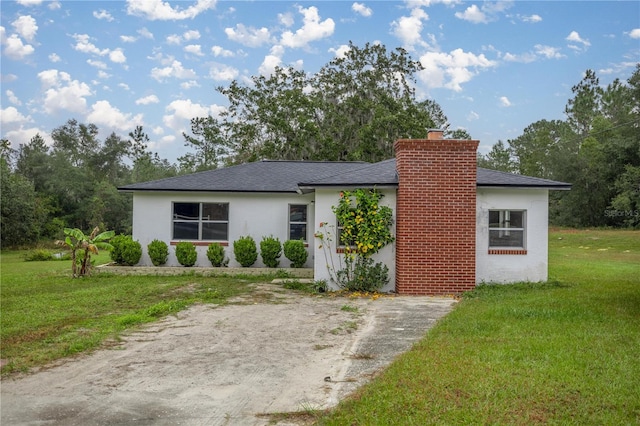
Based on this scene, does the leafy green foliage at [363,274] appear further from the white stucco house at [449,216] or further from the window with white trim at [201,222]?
the window with white trim at [201,222]

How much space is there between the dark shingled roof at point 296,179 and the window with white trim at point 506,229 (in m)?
0.86

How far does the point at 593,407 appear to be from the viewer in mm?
4551

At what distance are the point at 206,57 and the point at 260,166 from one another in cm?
631

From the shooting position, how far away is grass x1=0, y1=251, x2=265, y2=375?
22.9 ft

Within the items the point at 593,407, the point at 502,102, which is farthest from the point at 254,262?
the point at 502,102

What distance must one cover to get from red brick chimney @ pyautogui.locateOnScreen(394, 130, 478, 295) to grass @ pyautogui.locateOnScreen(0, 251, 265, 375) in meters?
4.38

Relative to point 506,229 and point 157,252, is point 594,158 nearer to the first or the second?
point 506,229

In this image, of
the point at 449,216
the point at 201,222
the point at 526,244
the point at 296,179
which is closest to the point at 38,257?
the point at 201,222

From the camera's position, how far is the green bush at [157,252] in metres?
16.6

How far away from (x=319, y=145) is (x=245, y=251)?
19919 millimetres

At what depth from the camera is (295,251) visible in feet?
53.3

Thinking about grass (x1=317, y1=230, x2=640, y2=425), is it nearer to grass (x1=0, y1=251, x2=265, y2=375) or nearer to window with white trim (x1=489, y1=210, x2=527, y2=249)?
window with white trim (x1=489, y1=210, x2=527, y2=249)

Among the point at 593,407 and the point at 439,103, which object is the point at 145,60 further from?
the point at 439,103

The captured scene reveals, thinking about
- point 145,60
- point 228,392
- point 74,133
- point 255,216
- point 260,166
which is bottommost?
point 228,392
